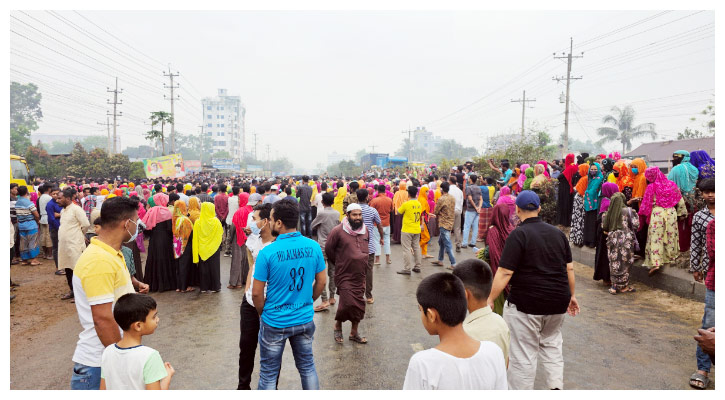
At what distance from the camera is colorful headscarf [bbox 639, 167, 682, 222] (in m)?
7.12

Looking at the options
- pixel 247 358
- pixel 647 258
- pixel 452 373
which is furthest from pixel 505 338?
pixel 647 258

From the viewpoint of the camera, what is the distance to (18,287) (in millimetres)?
8367

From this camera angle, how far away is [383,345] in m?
5.32

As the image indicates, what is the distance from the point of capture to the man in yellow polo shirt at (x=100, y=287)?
2658 mm

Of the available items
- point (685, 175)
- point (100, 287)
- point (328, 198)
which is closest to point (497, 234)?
point (328, 198)

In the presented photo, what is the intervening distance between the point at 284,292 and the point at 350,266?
79.1 inches

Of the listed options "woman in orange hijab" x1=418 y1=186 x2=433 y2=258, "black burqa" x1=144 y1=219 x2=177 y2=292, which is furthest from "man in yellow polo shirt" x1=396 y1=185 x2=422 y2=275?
"black burqa" x1=144 y1=219 x2=177 y2=292

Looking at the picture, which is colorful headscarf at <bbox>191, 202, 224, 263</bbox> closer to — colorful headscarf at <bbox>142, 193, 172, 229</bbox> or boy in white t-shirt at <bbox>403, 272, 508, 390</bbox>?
colorful headscarf at <bbox>142, 193, 172, 229</bbox>

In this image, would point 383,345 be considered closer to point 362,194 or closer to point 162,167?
point 362,194

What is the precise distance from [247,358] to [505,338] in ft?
8.06

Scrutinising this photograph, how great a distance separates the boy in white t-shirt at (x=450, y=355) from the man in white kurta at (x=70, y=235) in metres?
6.88

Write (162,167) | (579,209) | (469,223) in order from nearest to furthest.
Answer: (579,209) → (469,223) → (162,167)

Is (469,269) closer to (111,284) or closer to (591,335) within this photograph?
(111,284)

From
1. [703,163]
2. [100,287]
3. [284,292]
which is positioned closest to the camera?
[100,287]
